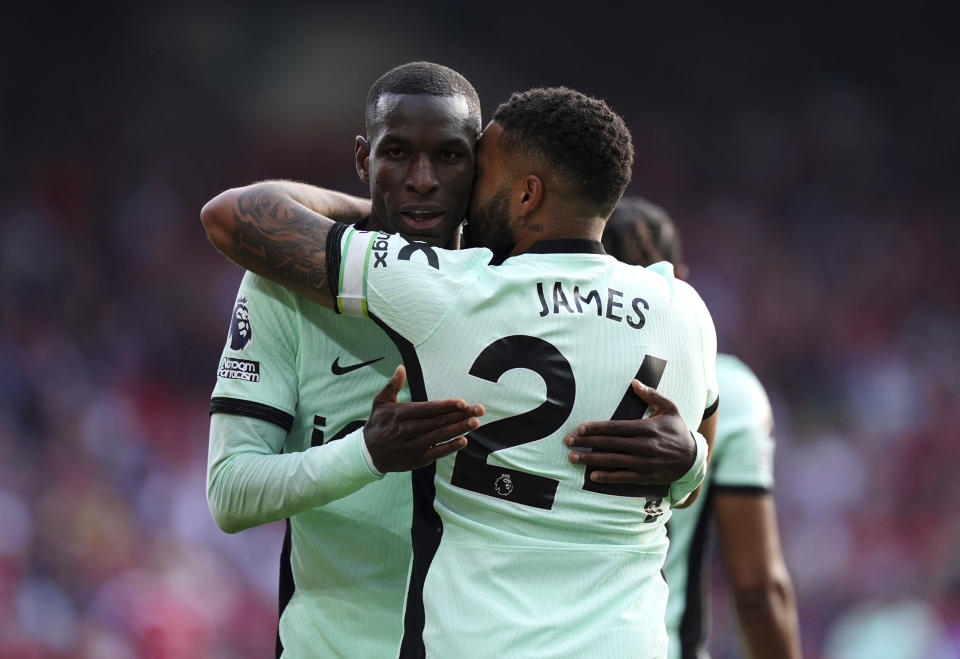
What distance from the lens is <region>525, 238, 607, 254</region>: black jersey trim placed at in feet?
8.38

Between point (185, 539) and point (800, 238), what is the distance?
7781 mm

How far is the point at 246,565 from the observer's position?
925cm

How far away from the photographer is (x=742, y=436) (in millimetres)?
3938

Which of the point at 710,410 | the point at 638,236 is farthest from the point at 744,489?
the point at 710,410

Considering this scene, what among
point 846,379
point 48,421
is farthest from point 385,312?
point 846,379

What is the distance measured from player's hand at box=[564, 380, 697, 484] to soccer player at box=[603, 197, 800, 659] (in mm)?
1426

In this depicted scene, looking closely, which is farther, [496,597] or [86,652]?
[86,652]

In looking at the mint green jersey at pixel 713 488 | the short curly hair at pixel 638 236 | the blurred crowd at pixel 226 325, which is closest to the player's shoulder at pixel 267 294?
the short curly hair at pixel 638 236

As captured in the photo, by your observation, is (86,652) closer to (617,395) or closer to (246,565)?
(246,565)

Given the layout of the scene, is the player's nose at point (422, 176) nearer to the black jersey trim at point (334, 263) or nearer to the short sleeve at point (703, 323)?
the black jersey trim at point (334, 263)

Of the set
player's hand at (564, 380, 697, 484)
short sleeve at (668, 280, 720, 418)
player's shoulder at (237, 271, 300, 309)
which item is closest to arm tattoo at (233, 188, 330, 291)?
player's shoulder at (237, 271, 300, 309)

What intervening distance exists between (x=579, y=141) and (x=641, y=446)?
0.71m

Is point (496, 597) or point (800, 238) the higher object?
point (800, 238)

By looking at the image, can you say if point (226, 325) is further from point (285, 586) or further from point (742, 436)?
point (285, 586)
